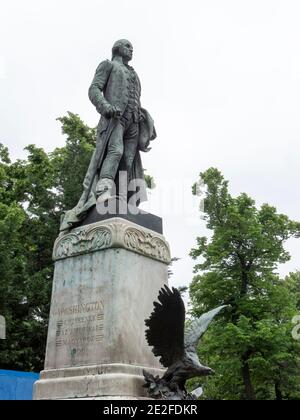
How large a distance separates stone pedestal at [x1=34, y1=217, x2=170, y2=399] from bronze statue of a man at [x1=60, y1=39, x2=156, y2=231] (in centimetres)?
81

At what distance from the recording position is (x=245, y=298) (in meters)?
23.0

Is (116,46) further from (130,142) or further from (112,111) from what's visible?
(130,142)

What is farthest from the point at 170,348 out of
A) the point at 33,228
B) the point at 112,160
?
the point at 33,228

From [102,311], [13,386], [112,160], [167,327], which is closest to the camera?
[167,327]

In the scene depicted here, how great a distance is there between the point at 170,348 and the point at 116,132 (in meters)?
3.90

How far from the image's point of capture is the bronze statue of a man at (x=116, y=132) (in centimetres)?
916

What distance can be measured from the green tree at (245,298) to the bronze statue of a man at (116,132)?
12.9 meters

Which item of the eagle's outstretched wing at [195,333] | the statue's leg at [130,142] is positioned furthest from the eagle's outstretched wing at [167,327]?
the statue's leg at [130,142]

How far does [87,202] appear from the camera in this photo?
9.08m

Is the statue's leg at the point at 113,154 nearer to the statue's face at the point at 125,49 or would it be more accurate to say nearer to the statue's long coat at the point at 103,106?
the statue's long coat at the point at 103,106

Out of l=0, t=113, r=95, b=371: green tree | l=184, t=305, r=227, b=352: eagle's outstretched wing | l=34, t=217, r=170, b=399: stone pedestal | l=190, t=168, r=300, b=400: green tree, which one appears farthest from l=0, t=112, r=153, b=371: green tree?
l=184, t=305, r=227, b=352: eagle's outstretched wing

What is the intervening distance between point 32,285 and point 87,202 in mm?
13069
